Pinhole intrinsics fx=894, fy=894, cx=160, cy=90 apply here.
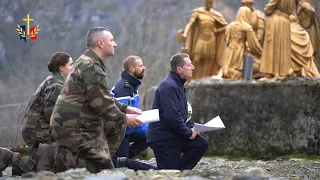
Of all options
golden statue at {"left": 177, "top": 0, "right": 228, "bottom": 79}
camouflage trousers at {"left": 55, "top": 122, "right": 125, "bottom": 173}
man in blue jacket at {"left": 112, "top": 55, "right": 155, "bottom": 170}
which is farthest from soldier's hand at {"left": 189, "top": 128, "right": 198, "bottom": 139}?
golden statue at {"left": 177, "top": 0, "right": 228, "bottom": 79}

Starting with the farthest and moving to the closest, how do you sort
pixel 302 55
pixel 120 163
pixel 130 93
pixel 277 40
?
1. pixel 302 55
2. pixel 277 40
3. pixel 130 93
4. pixel 120 163

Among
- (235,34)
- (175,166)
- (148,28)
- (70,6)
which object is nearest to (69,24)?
(70,6)

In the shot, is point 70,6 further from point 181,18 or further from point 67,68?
point 67,68

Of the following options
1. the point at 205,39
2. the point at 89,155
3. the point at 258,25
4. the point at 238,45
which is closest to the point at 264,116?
the point at 238,45

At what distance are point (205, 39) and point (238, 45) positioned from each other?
1229 millimetres

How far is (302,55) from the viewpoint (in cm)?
1748

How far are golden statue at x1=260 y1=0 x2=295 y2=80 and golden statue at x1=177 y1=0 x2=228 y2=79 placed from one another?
6.90 feet

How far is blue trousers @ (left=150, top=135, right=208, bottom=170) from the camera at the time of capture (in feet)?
31.5

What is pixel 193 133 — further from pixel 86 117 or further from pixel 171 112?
pixel 86 117

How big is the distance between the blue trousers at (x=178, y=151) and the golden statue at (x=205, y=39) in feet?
A: 30.6

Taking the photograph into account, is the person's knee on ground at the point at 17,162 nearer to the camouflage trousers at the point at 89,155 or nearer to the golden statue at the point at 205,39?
the camouflage trousers at the point at 89,155

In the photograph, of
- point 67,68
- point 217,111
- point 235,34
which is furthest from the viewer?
point 235,34

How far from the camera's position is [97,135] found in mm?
7891

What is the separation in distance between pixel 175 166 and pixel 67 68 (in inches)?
61.8
